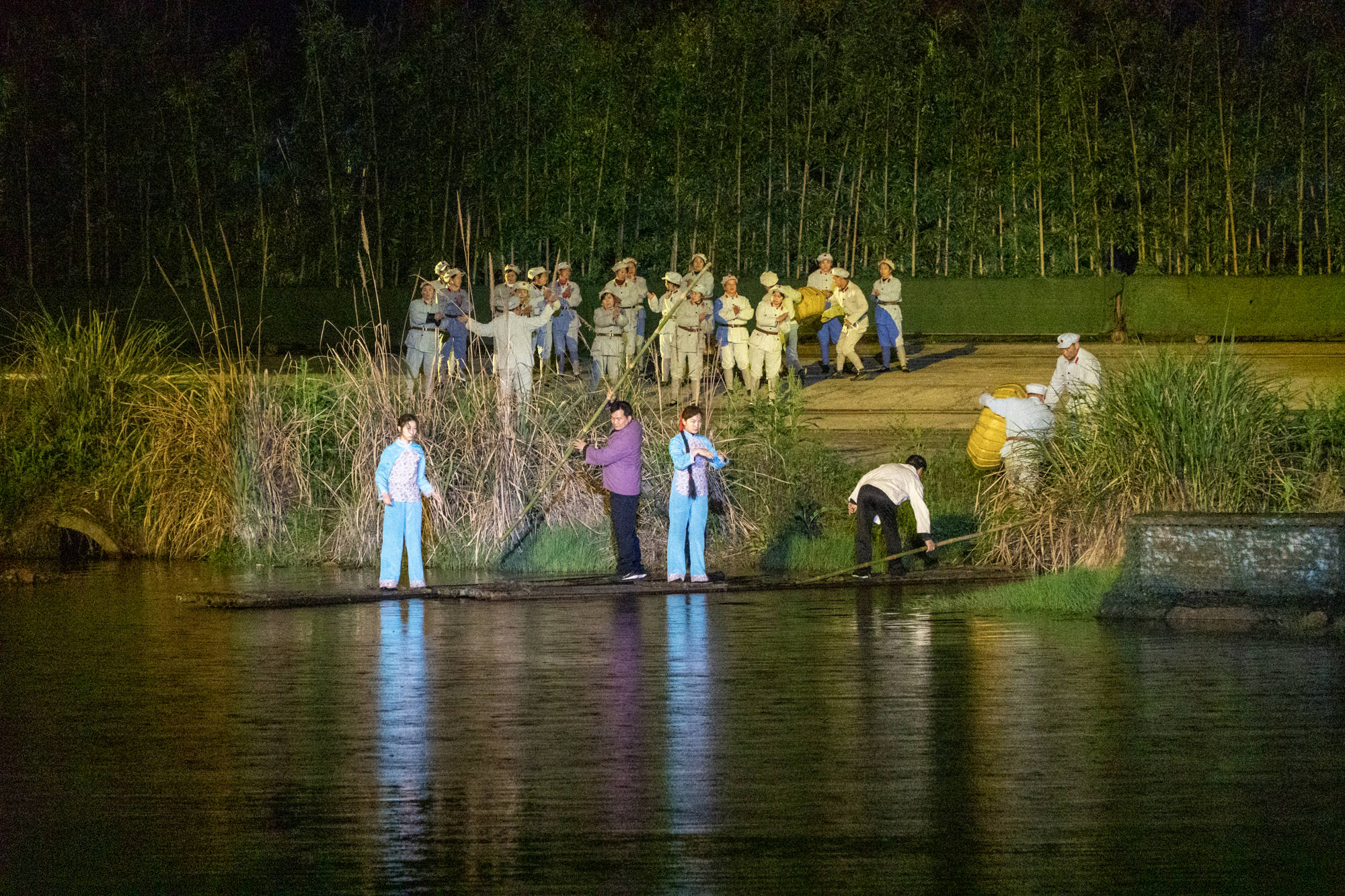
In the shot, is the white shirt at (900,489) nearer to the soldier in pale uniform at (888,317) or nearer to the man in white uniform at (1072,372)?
the man in white uniform at (1072,372)

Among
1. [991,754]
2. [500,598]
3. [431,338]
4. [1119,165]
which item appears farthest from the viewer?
[1119,165]

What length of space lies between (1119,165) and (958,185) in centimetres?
301

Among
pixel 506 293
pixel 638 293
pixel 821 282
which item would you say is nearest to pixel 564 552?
pixel 506 293

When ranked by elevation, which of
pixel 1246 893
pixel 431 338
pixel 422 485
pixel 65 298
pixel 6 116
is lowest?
pixel 1246 893

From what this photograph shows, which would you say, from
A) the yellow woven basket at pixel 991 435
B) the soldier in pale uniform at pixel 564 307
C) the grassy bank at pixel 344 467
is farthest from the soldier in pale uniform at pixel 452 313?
the yellow woven basket at pixel 991 435

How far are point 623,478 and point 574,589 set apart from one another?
1327mm

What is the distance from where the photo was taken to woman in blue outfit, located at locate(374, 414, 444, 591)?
16.5 m

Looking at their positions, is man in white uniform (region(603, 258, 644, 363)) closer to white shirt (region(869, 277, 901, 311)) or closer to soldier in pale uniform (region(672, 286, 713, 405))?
soldier in pale uniform (region(672, 286, 713, 405))

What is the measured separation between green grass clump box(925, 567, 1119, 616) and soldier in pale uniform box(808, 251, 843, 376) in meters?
14.2

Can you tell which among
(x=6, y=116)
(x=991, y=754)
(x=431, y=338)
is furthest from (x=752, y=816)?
(x=6, y=116)

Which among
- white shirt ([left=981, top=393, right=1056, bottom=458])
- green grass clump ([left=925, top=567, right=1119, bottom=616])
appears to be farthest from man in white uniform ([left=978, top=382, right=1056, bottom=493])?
green grass clump ([left=925, top=567, right=1119, bottom=616])

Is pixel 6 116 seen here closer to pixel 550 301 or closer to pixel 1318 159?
pixel 550 301

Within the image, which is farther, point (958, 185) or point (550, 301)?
point (958, 185)

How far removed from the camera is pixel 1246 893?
7.05 metres
